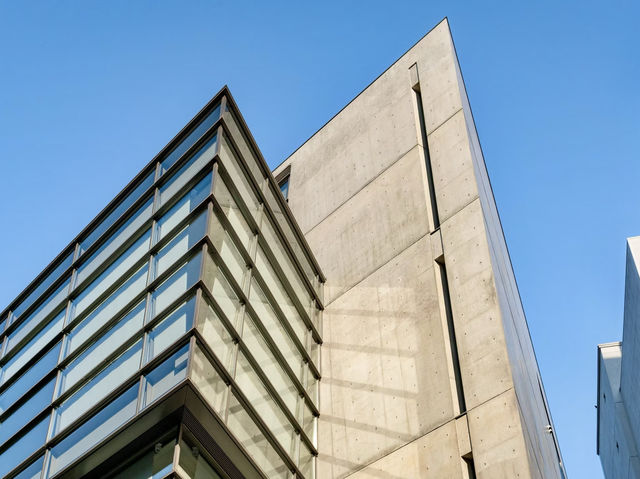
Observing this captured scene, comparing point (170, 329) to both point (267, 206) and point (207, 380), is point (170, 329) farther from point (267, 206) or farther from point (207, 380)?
point (267, 206)

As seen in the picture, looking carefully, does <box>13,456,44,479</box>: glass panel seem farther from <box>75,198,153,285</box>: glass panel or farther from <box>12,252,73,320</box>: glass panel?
<box>12,252,73,320</box>: glass panel

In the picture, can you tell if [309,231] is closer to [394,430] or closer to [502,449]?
[394,430]

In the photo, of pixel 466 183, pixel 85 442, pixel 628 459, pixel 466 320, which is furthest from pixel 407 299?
pixel 628 459

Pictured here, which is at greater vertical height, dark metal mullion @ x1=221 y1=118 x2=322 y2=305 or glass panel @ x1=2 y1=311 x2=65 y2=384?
dark metal mullion @ x1=221 y1=118 x2=322 y2=305

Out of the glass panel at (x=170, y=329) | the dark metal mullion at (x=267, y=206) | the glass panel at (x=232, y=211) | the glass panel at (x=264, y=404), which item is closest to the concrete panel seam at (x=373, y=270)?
the dark metal mullion at (x=267, y=206)

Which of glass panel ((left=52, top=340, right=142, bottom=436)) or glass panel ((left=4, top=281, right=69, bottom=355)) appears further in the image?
glass panel ((left=4, top=281, right=69, bottom=355))

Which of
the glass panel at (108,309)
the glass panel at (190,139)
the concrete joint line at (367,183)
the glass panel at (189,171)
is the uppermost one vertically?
the concrete joint line at (367,183)

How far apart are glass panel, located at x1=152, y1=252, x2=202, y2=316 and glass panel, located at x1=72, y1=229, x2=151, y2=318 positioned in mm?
1743

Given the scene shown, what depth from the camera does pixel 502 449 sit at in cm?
1402

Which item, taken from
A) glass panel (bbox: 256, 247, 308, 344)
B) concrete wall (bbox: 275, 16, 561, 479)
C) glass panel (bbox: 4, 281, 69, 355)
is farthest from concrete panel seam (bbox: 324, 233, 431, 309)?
glass panel (bbox: 4, 281, 69, 355)

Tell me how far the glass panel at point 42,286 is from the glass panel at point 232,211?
492 centimetres

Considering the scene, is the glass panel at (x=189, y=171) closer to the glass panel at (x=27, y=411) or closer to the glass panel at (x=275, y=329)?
the glass panel at (x=275, y=329)

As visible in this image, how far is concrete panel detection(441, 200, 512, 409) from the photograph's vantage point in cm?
1523

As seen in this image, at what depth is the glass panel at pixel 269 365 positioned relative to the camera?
51.7ft
